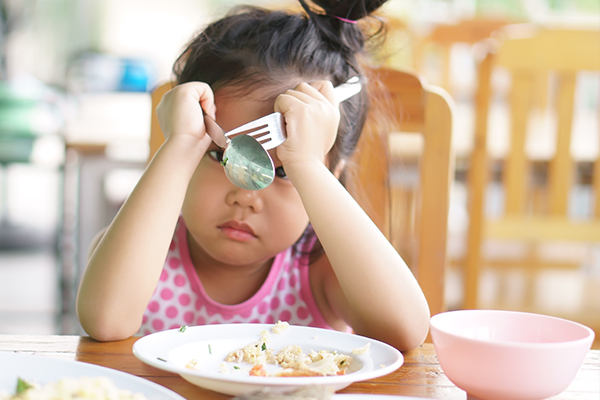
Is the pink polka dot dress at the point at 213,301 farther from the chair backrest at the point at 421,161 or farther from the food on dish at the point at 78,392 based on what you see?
the food on dish at the point at 78,392

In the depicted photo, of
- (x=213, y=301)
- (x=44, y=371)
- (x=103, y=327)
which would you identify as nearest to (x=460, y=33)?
(x=213, y=301)

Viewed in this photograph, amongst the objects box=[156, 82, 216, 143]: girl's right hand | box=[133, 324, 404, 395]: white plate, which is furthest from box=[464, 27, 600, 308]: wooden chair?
box=[133, 324, 404, 395]: white plate

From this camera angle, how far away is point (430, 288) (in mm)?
1032

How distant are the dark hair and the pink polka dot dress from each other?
228 mm

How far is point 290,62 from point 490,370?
23.2 inches

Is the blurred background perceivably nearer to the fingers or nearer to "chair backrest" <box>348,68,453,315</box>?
"chair backrest" <box>348,68,453,315</box>

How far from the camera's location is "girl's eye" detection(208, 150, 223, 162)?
0.83 meters

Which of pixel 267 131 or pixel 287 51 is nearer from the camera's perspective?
pixel 267 131

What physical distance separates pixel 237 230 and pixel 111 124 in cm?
109

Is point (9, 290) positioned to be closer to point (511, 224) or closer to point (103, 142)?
point (103, 142)

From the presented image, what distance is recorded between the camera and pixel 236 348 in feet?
1.90

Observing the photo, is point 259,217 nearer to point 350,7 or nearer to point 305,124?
point 305,124

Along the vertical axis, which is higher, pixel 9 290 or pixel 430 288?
pixel 430 288

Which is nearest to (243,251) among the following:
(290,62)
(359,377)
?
(290,62)
